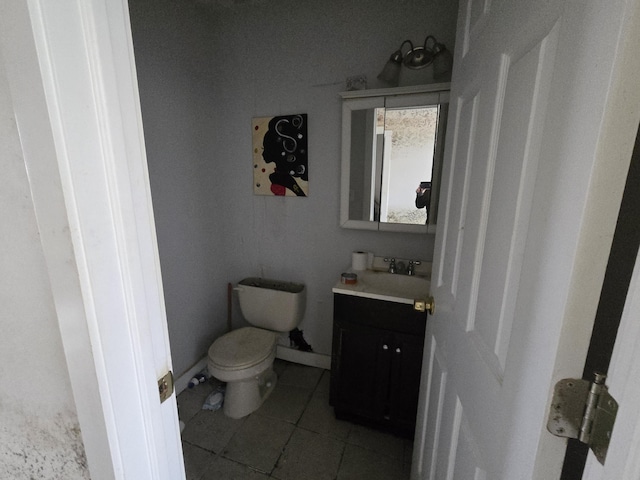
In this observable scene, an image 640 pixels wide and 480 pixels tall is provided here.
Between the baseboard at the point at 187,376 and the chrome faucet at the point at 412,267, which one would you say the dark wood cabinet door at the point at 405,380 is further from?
the baseboard at the point at 187,376

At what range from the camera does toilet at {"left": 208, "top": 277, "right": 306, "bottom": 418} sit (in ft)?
5.32

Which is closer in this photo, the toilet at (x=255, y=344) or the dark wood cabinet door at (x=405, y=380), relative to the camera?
the dark wood cabinet door at (x=405, y=380)

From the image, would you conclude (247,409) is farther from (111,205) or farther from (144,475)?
(111,205)

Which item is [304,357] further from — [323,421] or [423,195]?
[423,195]

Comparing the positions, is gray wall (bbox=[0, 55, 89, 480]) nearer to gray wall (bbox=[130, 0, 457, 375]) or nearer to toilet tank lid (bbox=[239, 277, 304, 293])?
gray wall (bbox=[130, 0, 457, 375])

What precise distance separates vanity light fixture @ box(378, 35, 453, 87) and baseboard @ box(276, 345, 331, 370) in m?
1.88

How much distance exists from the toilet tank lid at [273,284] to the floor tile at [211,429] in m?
0.82

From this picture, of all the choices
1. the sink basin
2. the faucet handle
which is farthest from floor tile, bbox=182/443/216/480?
the faucet handle

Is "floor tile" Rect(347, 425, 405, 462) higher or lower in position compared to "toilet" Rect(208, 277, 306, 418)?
lower

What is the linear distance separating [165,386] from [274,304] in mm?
1380

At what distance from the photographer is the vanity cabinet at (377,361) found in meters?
1.45

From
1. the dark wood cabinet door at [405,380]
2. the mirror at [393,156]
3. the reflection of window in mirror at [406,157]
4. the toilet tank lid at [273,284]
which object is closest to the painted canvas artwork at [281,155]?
the mirror at [393,156]

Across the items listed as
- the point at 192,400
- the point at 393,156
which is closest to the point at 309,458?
the point at 192,400

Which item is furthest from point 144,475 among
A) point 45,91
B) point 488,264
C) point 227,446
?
point 227,446
